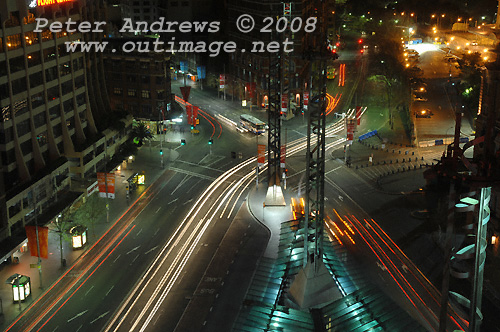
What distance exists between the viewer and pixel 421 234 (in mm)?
79875

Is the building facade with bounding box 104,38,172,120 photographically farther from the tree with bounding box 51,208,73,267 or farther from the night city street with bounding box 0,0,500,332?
the tree with bounding box 51,208,73,267

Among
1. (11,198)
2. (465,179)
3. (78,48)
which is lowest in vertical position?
(11,198)

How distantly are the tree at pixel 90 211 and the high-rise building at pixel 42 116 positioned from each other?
296 centimetres

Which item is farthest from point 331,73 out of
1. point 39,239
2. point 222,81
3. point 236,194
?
point 39,239

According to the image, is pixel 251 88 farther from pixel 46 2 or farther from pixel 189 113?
pixel 46 2

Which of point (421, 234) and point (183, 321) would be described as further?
point (421, 234)

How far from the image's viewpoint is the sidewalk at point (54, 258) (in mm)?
65312

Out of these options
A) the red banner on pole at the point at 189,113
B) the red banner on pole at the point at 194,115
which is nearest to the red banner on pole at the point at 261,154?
the red banner on pole at the point at 194,115

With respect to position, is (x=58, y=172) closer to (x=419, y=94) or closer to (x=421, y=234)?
(x=421, y=234)

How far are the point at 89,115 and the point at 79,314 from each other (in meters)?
39.2

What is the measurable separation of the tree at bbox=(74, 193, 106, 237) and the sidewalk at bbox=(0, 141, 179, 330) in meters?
1.26

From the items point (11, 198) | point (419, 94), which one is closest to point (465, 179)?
point (11, 198)

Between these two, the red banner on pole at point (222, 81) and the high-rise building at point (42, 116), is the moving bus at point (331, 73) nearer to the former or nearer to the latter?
the red banner on pole at point (222, 81)

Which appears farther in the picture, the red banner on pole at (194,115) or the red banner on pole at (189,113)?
the red banner on pole at (189,113)
